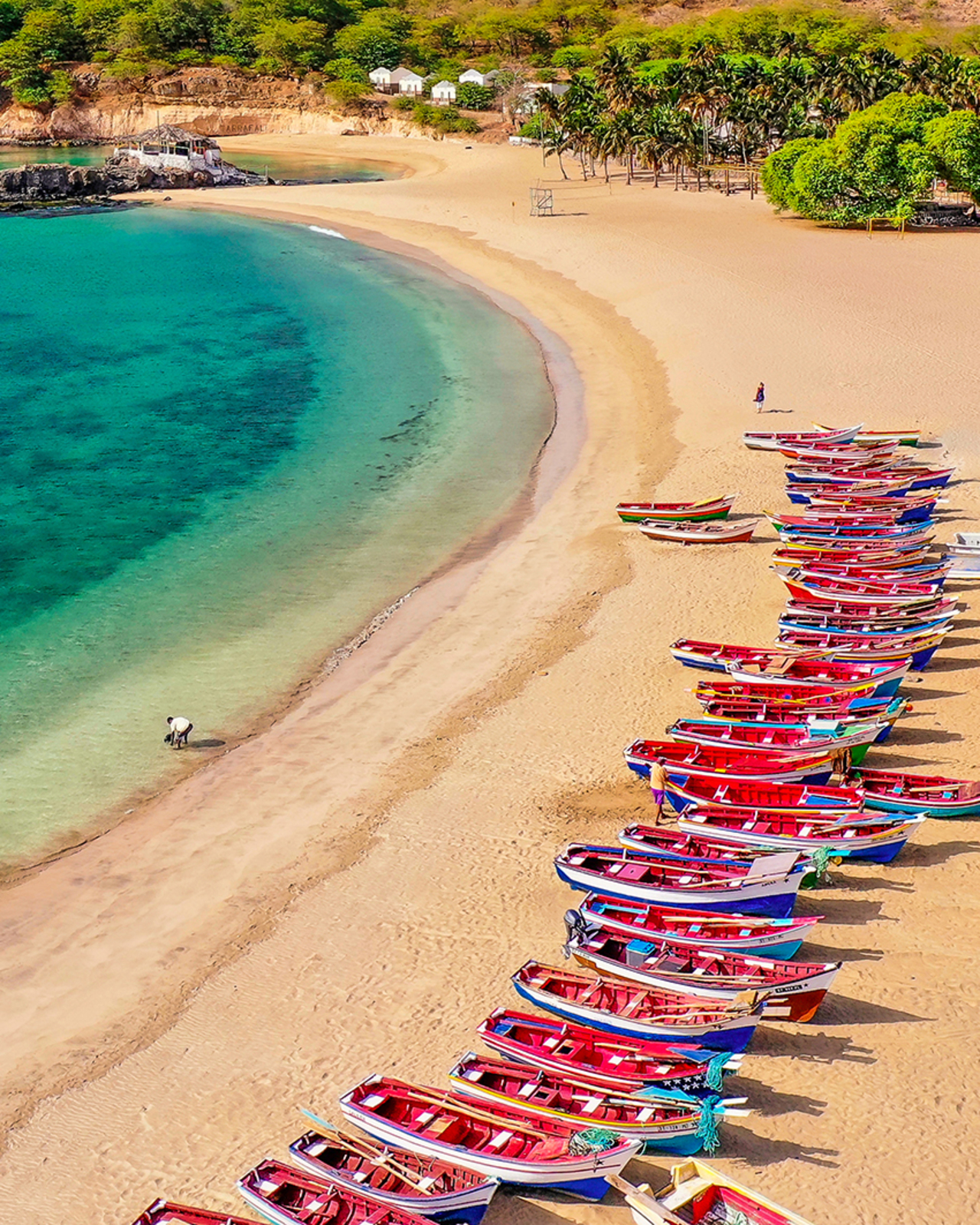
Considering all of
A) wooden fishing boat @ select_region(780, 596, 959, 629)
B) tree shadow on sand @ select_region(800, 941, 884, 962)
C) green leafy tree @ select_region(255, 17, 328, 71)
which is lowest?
tree shadow on sand @ select_region(800, 941, 884, 962)

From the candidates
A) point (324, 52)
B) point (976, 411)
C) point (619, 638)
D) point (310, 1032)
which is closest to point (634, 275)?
point (976, 411)

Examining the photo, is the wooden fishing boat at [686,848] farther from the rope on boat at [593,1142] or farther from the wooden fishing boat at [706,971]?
the rope on boat at [593,1142]

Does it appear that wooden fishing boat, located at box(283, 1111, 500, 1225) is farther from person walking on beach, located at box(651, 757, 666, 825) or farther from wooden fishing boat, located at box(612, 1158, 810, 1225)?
person walking on beach, located at box(651, 757, 666, 825)

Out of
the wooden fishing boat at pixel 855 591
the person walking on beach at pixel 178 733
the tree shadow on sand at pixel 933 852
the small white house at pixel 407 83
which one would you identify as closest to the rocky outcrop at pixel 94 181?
the small white house at pixel 407 83

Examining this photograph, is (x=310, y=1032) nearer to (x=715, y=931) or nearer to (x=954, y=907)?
(x=715, y=931)

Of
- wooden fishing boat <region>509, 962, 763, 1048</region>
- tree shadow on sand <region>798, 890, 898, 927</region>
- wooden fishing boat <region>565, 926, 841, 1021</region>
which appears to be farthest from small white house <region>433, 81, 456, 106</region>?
wooden fishing boat <region>509, 962, 763, 1048</region>
